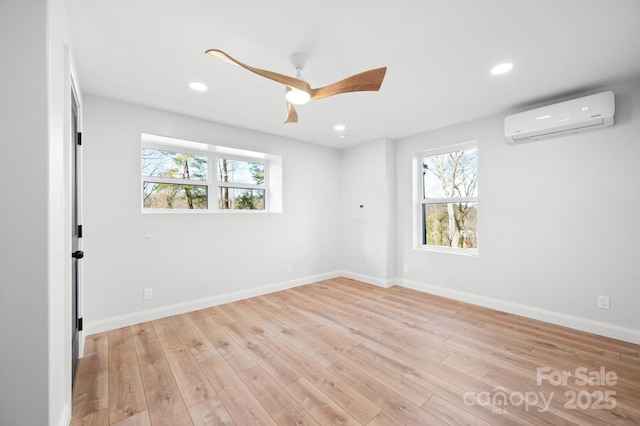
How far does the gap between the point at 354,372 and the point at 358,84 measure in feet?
7.09

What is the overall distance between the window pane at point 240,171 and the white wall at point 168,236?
1.13 ft

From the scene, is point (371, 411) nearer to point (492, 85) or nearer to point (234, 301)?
point (234, 301)

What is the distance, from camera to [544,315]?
289 cm

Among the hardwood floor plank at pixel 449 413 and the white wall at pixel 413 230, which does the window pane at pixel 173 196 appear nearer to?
the white wall at pixel 413 230

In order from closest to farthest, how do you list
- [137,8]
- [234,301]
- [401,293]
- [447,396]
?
[137,8] < [447,396] < [234,301] < [401,293]

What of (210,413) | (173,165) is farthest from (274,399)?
(173,165)

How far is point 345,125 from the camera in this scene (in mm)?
3654

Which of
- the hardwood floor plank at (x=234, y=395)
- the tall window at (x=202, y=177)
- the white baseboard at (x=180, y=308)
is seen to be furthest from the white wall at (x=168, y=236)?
the hardwood floor plank at (x=234, y=395)

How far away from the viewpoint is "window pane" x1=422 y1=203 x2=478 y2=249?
3.63 metres

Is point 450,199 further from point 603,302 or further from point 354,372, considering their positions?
point 354,372

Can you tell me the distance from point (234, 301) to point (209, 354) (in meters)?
1.34

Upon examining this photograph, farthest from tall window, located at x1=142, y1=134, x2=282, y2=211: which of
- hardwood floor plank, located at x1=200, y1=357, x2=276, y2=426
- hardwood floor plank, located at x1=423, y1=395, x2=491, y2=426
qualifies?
hardwood floor plank, located at x1=423, y1=395, x2=491, y2=426

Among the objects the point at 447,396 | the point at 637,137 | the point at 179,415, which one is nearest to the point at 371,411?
the point at 447,396

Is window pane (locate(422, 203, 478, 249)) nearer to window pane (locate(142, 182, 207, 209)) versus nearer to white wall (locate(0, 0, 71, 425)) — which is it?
window pane (locate(142, 182, 207, 209))
